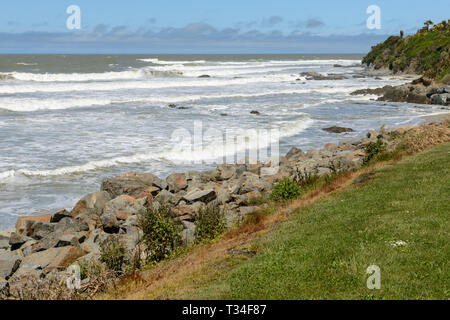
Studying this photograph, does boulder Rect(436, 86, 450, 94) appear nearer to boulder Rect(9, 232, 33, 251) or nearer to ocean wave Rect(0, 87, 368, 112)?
ocean wave Rect(0, 87, 368, 112)

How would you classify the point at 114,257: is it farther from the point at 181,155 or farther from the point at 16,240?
the point at 181,155

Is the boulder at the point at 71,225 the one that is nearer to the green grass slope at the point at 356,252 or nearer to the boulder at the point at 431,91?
the green grass slope at the point at 356,252

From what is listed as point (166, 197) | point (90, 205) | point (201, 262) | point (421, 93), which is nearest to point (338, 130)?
point (166, 197)

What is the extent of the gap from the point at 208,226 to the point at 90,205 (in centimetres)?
581

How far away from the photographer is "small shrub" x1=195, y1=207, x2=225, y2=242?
12836 mm

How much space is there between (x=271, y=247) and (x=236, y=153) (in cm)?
1766

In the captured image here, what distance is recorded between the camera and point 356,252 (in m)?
8.49

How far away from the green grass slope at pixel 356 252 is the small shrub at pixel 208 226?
206 centimetres

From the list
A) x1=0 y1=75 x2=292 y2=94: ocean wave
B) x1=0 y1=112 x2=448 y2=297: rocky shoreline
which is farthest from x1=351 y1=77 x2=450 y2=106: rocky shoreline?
x1=0 y1=75 x2=292 y2=94: ocean wave

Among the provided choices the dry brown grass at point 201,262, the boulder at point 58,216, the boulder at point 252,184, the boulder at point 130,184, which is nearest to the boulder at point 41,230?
the boulder at point 58,216

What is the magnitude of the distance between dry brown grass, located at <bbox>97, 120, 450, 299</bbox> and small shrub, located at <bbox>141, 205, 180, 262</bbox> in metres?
0.61

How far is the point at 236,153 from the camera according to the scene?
1073 inches

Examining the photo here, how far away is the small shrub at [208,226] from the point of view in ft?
42.1
